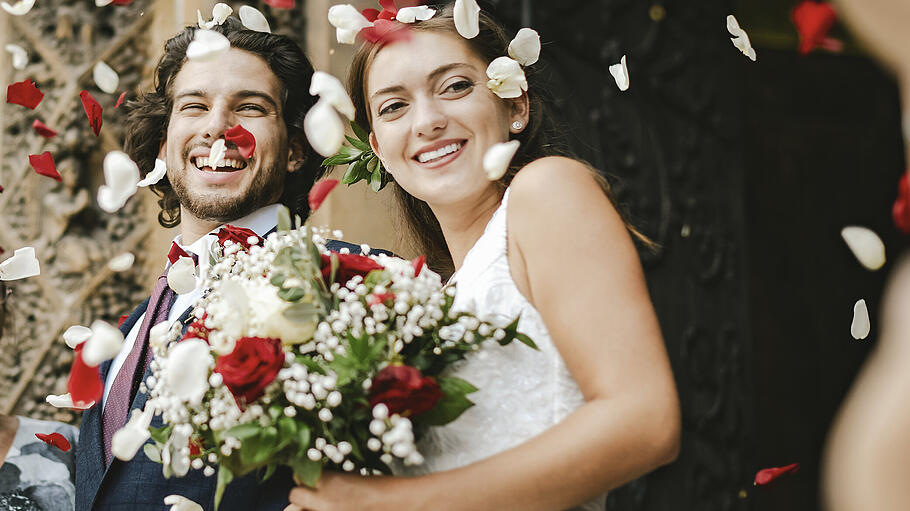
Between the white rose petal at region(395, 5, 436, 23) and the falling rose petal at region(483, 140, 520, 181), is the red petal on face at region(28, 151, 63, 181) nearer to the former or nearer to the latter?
the white rose petal at region(395, 5, 436, 23)

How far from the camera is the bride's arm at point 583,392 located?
1180 mm

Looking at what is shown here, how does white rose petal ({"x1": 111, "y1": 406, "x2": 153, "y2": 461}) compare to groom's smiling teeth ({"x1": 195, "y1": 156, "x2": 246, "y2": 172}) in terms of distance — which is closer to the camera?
white rose petal ({"x1": 111, "y1": 406, "x2": 153, "y2": 461})

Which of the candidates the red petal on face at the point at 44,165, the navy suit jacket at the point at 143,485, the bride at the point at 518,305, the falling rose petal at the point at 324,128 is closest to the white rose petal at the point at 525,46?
the bride at the point at 518,305

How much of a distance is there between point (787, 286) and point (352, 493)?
2988 millimetres

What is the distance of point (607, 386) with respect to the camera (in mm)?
1211

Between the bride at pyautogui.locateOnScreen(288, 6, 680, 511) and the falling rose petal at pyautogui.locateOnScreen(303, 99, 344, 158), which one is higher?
the falling rose petal at pyautogui.locateOnScreen(303, 99, 344, 158)

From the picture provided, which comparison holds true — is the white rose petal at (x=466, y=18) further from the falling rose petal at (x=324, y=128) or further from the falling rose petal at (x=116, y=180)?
the falling rose petal at (x=116, y=180)

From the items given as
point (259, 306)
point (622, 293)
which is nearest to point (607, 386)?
point (622, 293)

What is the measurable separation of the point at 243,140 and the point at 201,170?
215mm

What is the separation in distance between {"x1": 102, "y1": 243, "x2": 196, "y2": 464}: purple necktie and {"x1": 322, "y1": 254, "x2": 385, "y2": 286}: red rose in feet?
2.34

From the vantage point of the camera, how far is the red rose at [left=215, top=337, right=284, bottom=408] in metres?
1.17

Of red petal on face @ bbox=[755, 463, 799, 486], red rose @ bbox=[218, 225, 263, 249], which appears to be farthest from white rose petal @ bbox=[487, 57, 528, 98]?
red petal on face @ bbox=[755, 463, 799, 486]

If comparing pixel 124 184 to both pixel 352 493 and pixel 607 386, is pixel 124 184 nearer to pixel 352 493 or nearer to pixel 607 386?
pixel 352 493

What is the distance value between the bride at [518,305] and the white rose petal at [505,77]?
26 millimetres
